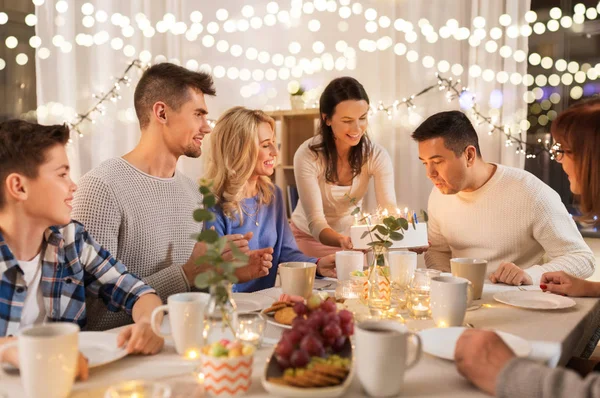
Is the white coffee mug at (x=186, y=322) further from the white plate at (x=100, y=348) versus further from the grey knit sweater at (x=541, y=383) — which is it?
the grey knit sweater at (x=541, y=383)

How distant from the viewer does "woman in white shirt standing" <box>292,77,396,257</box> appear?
281 centimetres

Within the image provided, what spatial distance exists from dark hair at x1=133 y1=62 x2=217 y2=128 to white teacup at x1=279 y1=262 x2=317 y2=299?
0.87m

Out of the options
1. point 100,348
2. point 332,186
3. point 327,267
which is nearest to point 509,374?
point 100,348

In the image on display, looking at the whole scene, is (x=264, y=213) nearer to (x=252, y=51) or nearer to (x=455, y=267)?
(x=455, y=267)

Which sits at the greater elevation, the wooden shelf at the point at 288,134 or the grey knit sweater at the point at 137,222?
the wooden shelf at the point at 288,134

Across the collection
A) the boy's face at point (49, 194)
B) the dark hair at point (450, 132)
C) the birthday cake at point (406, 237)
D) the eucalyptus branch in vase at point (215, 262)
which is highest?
the dark hair at point (450, 132)

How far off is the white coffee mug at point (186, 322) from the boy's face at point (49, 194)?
0.45 meters

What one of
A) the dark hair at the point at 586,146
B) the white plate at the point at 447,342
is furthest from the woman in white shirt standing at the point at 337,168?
the white plate at the point at 447,342

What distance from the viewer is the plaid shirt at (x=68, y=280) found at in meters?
1.24

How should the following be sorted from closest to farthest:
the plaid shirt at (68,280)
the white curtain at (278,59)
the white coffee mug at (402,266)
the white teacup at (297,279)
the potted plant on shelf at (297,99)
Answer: the plaid shirt at (68,280), the white teacup at (297,279), the white coffee mug at (402,266), the white curtain at (278,59), the potted plant on shelf at (297,99)

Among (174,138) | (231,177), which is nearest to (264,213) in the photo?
(231,177)

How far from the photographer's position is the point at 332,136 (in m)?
2.96

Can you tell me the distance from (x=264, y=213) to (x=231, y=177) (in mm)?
218

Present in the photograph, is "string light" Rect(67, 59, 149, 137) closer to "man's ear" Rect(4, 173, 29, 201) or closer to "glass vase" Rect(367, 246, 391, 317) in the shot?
"man's ear" Rect(4, 173, 29, 201)
